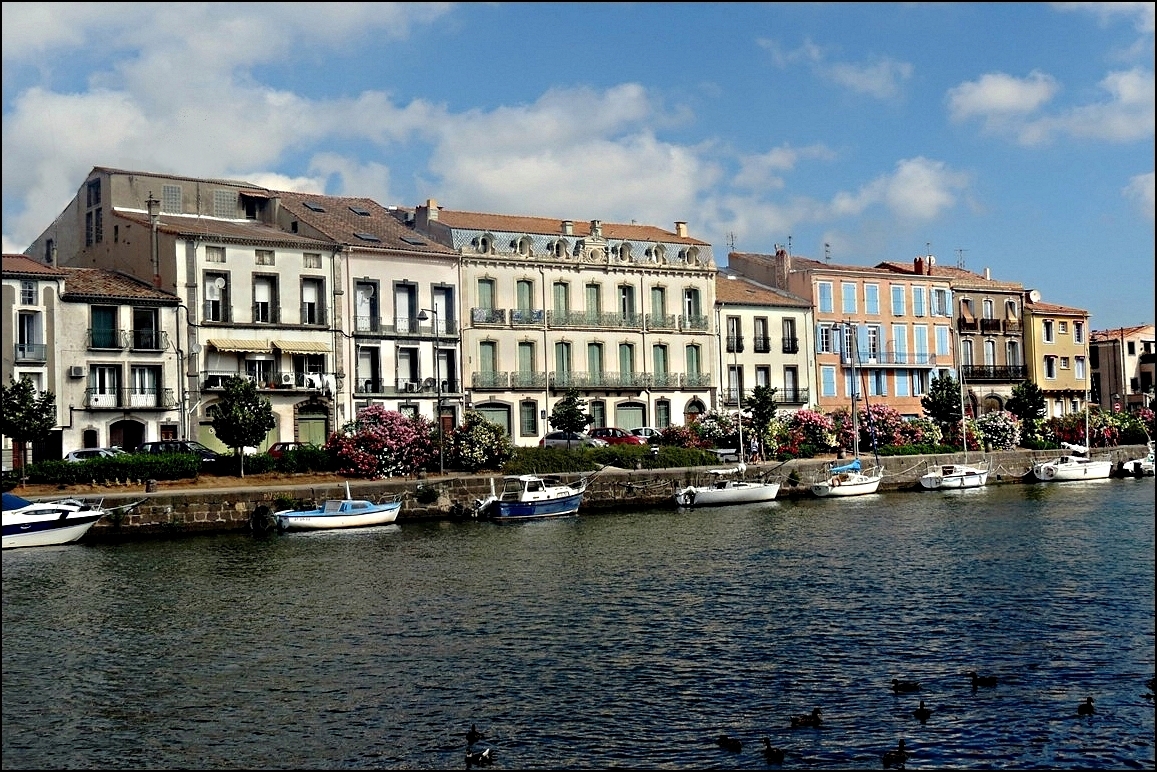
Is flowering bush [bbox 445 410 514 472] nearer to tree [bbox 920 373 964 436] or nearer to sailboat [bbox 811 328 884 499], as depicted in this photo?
sailboat [bbox 811 328 884 499]

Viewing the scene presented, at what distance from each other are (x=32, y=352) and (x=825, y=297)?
4917 cm

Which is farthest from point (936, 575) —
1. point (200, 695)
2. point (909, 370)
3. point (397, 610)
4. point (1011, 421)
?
point (909, 370)

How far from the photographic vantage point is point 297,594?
1291 inches

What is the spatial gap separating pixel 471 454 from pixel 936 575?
28489mm

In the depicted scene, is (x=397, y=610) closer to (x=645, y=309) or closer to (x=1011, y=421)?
(x=645, y=309)

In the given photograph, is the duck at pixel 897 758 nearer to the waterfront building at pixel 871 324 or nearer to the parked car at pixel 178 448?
the parked car at pixel 178 448

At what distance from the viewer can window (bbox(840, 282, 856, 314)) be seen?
285ft

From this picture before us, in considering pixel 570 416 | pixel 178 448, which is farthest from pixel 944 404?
pixel 178 448

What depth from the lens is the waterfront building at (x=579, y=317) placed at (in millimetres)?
72750

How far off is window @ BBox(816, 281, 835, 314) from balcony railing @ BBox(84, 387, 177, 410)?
140 ft

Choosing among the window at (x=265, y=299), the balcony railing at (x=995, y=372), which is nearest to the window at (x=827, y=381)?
the balcony railing at (x=995, y=372)

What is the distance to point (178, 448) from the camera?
183 ft

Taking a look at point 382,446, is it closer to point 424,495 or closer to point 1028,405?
point 424,495

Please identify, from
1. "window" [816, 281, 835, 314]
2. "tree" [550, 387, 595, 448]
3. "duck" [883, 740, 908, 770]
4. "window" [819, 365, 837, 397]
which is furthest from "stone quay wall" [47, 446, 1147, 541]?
"duck" [883, 740, 908, 770]
